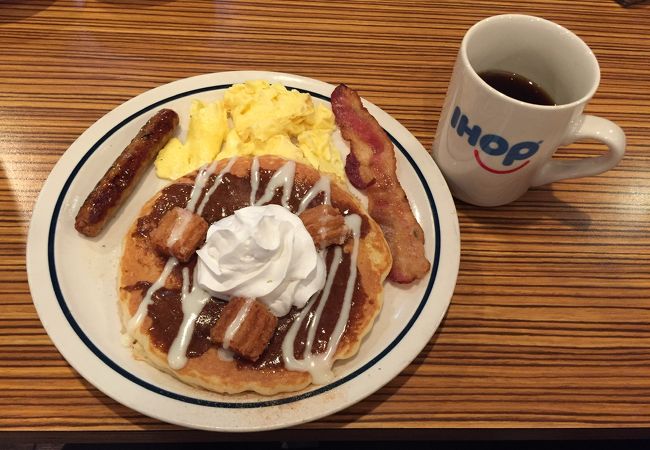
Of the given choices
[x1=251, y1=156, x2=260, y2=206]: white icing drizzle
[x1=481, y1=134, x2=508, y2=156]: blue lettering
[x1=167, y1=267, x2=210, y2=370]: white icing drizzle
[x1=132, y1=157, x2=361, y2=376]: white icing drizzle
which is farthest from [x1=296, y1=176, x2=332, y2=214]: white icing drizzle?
[x1=481, y1=134, x2=508, y2=156]: blue lettering

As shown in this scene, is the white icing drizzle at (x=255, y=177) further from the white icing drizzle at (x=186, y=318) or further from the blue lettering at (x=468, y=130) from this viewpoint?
the blue lettering at (x=468, y=130)

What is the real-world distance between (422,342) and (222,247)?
0.63m

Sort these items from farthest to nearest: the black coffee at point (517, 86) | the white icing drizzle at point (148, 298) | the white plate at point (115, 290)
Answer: the black coffee at point (517, 86) → the white icing drizzle at point (148, 298) → the white plate at point (115, 290)

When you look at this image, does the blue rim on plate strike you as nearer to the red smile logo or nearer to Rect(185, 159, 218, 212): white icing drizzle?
the red smile logo

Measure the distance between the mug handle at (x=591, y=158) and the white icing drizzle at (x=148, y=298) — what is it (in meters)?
1.24

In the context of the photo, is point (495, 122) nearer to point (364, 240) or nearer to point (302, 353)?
point (364, 240)

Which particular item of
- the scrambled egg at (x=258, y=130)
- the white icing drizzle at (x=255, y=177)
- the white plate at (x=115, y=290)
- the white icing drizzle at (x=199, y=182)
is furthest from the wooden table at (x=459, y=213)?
the white icing drizzle at (x=255, y=177)

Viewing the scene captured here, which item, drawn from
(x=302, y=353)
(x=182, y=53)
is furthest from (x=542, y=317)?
(x=182, y=53)

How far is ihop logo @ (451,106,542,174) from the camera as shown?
1.60 meters

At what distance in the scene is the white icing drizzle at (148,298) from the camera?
146cm

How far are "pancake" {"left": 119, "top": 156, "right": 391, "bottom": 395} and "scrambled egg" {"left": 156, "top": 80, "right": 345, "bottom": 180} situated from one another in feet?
0.46

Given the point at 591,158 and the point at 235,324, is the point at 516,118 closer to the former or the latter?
the point at 591,158

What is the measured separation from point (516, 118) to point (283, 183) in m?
0.75

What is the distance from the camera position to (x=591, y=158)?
173cm
